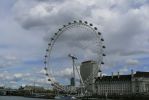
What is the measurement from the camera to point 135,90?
14125 cm

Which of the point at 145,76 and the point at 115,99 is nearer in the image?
the point at 115,99

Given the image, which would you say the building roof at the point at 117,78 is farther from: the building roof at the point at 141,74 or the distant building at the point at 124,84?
the building roof at the point at 141,74

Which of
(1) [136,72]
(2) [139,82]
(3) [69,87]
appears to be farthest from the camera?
(1) [136,72]

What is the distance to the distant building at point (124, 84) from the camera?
141 meters

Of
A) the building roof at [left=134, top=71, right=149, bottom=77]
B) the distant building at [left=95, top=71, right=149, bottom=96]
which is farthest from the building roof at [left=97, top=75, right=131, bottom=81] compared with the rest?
the building roof at [left=134, top=71, right=149, bottom=77]

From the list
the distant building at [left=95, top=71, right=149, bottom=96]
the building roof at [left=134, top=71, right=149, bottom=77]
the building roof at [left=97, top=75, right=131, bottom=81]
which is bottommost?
the distant building at [left=95, top=71, right=149, bottom=96]

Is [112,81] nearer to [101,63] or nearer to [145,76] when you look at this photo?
[145,76]

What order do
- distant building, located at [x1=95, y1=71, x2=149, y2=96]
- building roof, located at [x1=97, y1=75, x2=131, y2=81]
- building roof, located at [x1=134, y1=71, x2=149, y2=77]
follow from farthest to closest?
building roof, located at [x1=97, y1=75, x2=131, y2=81], building roof, located at [x1=134, y1=71, x2=149, y2=77], distant building, located at [x1=95, y1=71, x2=149, y2=96]

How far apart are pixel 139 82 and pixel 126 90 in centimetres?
710

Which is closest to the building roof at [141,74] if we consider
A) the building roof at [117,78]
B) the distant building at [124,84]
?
the distant building at [124,84]

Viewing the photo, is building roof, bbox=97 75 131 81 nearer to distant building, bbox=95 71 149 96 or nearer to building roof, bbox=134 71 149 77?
distant building, bbox=95 71 149 96

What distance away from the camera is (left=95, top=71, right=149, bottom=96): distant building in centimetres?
14062

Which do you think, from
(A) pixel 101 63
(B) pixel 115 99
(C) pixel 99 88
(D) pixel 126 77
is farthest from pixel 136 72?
(A) pixel 101 63

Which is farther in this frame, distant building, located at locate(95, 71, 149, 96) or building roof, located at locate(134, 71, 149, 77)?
building roof, located at locate(134, 71, 149, 77)
